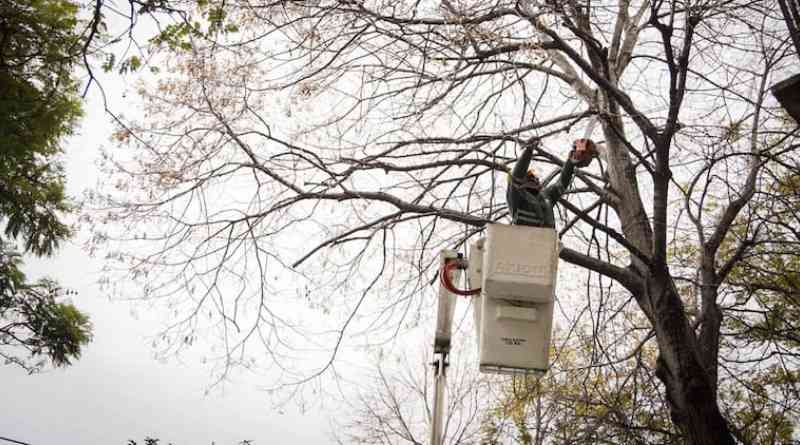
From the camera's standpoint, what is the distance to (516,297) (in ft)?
12.1

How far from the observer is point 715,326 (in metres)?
6.58

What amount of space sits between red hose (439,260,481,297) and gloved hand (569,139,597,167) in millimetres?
1204

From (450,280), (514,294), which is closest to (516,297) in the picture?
(514,294)

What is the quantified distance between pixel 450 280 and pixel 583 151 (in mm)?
1303

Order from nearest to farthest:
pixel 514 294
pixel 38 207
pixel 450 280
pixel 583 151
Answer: pixel 514 294, pixel 450 280, pixel 583 151, pixel 38 207

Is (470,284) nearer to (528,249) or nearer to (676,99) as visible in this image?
(528,249)

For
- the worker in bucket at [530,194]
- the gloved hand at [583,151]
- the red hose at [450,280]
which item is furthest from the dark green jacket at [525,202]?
the red hose at [450,280]

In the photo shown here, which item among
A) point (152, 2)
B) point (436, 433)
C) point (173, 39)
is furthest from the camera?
point (173, 39)

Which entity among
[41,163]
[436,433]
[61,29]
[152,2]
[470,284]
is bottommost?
[436,433]

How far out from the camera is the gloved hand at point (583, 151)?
455 cm

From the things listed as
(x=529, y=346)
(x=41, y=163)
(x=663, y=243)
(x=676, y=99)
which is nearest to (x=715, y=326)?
(x=663, y=243)

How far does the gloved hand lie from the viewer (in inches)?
179

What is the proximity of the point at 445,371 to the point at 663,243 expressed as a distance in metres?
2.72

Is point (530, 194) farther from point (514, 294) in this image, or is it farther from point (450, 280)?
point (514, 294)
